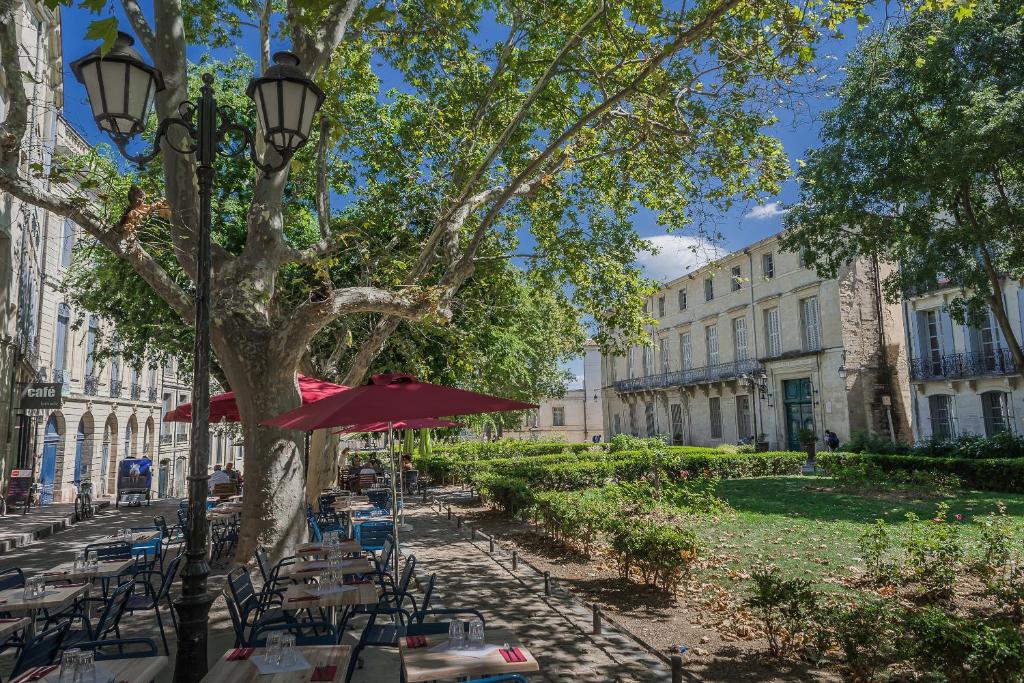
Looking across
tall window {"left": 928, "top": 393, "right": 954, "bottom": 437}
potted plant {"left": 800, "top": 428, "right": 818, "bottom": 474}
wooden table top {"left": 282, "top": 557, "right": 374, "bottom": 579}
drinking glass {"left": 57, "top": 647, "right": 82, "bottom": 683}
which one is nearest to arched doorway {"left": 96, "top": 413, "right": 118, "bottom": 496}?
wooden table top {"left": 282, "top": 557, "right": 374, "bottom": 579}

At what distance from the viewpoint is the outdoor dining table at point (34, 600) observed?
514cm

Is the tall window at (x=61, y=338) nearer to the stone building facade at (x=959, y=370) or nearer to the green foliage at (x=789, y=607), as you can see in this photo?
the green foliage at (x=789, y=607)

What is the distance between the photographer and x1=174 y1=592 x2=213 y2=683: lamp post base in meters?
4.32

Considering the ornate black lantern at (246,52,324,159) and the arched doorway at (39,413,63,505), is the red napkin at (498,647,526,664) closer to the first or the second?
the ornate black lantern at (246,52,324,159)

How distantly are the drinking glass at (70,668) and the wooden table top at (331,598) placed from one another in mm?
1847

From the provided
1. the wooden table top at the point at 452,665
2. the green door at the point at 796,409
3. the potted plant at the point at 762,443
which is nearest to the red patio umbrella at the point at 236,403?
the wooden table top at the point at 452,665

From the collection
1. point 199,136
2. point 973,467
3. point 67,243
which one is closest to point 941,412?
point 973,467

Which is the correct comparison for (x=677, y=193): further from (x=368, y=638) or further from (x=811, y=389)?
(x=811, y=389)

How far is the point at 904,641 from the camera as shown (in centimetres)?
435

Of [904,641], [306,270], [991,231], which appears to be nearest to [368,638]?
[904,641]

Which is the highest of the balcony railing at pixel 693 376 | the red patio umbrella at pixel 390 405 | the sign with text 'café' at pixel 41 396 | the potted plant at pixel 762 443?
the balcony railing at pixel 693 376

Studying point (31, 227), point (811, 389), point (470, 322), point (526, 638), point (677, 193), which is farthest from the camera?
point (811, 389)

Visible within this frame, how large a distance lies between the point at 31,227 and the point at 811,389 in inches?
1155

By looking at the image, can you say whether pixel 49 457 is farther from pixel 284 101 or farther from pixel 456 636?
pixel 456 636
